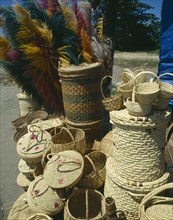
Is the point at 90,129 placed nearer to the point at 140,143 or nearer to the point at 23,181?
the point at 23,181

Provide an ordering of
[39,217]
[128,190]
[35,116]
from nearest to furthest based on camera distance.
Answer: [128,190], [39,217], [35,116]

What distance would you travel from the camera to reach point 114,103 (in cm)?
189

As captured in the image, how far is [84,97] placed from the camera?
2650 millimetres

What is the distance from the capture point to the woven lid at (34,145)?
2.43 m

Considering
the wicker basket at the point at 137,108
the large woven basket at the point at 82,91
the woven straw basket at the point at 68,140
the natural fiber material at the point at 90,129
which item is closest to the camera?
the wicker basket at the point at 137,108

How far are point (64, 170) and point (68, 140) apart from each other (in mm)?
632

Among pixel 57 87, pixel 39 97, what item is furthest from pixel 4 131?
pixel 57 87

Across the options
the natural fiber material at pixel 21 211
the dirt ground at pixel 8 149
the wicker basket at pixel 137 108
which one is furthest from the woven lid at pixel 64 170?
the dirt ground at pixel 8 149

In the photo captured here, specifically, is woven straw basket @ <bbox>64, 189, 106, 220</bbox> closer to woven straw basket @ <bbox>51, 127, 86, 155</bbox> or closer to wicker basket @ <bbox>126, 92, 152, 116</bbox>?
woven straw basket @ <bbox>51, 127, 86, 155</bbox>

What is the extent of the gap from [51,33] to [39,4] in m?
0.45

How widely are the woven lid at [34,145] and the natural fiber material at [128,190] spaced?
0.66 metres

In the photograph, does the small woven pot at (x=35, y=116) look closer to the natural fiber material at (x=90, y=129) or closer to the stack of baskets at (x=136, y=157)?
the natural fiber material at (x=90, y=129)

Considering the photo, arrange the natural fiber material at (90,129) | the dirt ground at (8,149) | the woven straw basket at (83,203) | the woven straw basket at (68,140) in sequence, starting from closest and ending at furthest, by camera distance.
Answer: the woven straw basket at (83,203) < the woven straw basket at (68,140) < the natural fiber material at (90,129) < the dirt ground at (8,149)

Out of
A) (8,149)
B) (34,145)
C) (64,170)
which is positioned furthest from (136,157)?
(8,149)
